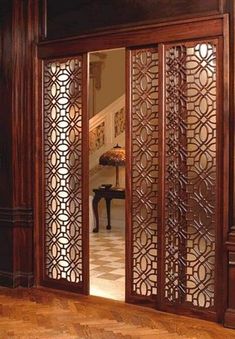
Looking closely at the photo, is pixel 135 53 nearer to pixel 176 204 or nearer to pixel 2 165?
pixel 176 204

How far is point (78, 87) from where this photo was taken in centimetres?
451

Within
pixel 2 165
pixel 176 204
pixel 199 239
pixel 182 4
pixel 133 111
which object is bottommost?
pixel 199 239

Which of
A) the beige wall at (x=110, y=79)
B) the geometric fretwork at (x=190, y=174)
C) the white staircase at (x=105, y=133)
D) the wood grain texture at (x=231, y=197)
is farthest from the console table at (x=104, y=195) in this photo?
the wood grain texture at (x=231, y=197)

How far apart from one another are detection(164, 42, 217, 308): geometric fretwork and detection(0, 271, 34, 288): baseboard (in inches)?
56.8

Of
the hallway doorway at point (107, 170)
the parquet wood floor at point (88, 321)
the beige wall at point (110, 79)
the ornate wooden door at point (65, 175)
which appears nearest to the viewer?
the parquet wood floor at point (88, 321)

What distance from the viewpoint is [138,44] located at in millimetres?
4086

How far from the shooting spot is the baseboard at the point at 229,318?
3667 millimetres

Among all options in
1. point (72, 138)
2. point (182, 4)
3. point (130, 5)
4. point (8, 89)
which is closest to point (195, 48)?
point (182, 4)

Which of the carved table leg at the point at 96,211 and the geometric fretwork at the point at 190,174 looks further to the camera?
the carved table leg at the point at 96,211

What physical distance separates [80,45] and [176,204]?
168cm

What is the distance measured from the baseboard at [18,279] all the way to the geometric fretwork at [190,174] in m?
1.44

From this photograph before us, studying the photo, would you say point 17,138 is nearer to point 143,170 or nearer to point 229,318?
point 143,170

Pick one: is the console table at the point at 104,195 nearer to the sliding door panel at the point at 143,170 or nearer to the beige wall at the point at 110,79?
the beige wall at the point at 110,79

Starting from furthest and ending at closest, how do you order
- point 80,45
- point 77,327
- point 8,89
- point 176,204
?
1. point 8,89
2. point 80,45
3. point 176,204
4. point 77,327
